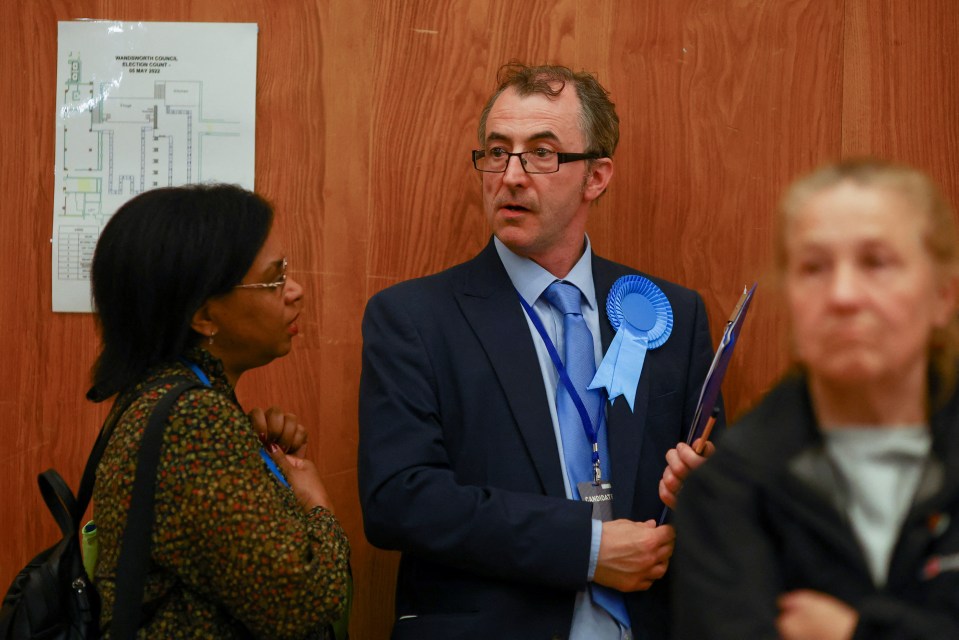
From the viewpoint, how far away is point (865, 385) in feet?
3.07

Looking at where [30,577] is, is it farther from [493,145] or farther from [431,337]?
[493,145]

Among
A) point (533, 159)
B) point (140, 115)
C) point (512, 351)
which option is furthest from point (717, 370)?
point (140, 115)

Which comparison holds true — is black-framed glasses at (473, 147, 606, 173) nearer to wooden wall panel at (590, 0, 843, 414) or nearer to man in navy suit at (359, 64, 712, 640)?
man in navy suit at (359, 64, 712, 640)

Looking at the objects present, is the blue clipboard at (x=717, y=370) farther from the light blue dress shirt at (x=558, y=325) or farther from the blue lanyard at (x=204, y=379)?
the blue lanyard at (x=204, y=379)

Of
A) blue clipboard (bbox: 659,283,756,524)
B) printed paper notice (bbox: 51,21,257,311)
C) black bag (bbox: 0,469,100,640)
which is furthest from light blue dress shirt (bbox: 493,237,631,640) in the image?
black bag (bbox: 0,469,100,640)

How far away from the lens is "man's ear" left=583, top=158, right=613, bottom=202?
2.18 m

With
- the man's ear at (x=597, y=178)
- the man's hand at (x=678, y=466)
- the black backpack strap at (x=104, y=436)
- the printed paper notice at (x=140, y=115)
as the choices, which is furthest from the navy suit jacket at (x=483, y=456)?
the printed paper notice at (x=140, y=115)

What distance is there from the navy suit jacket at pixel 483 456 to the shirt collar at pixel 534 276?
24mm

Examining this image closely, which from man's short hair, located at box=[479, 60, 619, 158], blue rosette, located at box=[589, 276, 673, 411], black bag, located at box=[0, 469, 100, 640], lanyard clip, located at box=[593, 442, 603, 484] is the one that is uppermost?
man's short hair, located at box=[479, 60, 619, 158]

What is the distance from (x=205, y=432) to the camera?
1.50m

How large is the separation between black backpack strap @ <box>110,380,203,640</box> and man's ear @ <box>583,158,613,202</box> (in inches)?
44.6

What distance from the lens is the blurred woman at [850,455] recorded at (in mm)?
895

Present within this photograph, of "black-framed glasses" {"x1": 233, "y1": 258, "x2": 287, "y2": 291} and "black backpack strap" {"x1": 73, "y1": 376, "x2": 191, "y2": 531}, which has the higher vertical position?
"black-framed glasses" {"x1": 233, "y1": 258, "x2": 287, "y2": 291}

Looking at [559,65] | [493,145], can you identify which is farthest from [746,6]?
[493,145]
